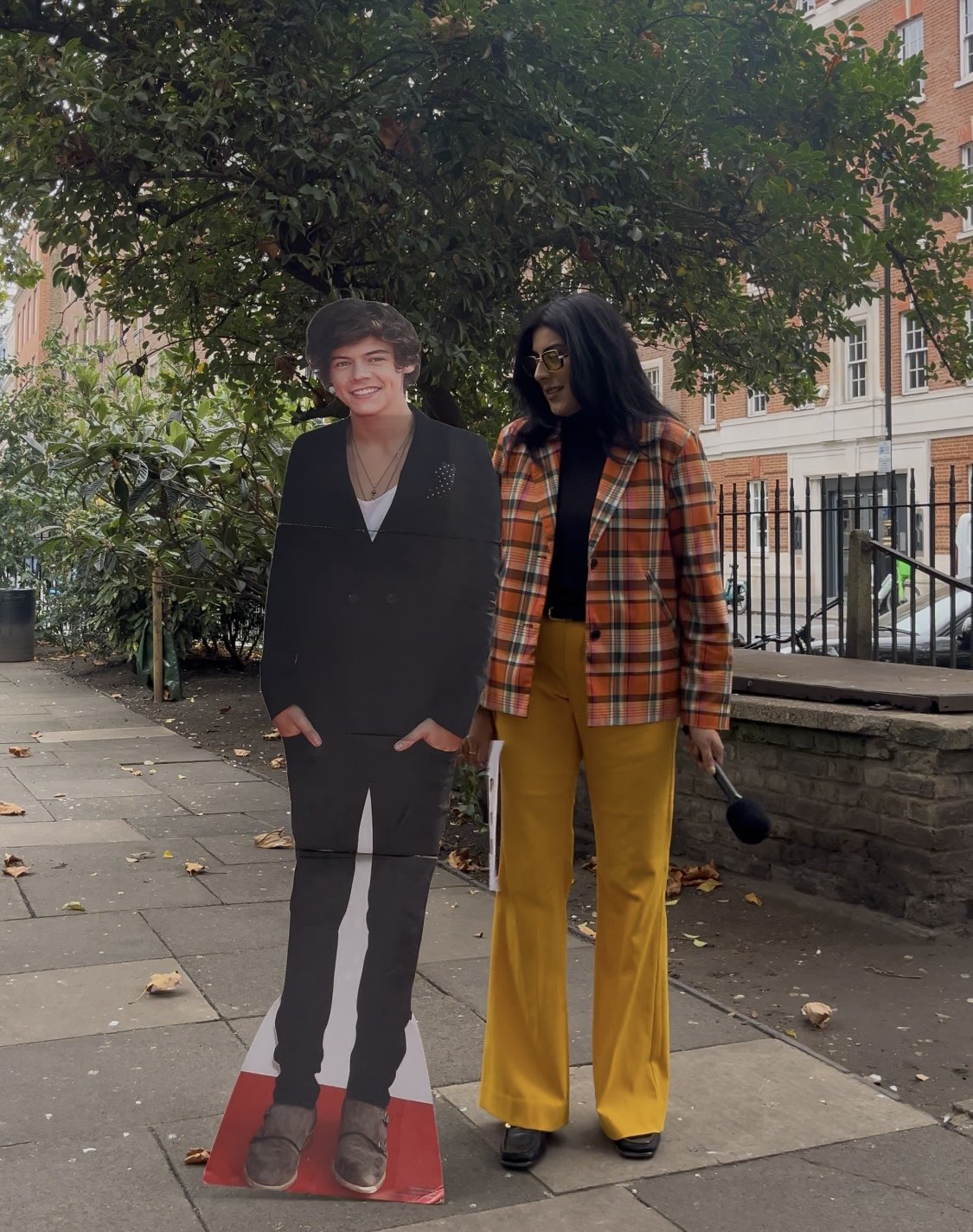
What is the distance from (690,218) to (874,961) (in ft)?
13.4

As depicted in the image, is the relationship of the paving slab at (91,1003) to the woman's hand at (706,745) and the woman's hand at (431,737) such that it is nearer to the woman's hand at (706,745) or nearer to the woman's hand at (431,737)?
the woman's hand at (431,737)

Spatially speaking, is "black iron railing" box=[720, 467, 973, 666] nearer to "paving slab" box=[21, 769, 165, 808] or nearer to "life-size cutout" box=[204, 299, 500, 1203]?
"life-size cutout" box=[204, 299, 500, 1203]

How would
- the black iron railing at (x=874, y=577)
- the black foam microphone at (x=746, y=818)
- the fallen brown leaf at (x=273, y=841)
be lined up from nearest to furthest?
the black foam microphone at (x=746, y=818) → the fallen brown leaf at (x=273, y=841) → the black iron railing at (x=874, y=577)

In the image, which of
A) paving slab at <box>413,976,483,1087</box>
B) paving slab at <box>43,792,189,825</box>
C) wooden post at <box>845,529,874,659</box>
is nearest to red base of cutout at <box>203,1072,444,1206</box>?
paving slab at <box>413,976,483,1087</box>

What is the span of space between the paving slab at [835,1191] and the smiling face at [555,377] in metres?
1.92

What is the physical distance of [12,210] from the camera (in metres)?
6.32

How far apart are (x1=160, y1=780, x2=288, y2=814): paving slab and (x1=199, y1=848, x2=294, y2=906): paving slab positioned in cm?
162

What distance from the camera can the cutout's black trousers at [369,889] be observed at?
10.1 ft

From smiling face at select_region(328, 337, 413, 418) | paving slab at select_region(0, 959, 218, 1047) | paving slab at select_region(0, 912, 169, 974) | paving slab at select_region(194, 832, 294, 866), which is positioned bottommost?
paving slab at select_region(0, 959, 218, 1047)

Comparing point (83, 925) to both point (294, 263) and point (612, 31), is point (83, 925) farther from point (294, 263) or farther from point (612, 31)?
point (612, 31)

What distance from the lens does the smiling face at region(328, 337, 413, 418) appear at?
10.3 feet

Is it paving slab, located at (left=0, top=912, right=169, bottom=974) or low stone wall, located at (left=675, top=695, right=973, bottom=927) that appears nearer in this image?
paving slab, located at (left=0, top=912, right=169, bottom=974)

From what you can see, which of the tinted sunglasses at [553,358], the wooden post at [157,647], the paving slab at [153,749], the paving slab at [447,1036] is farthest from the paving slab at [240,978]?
the wooden post at [157,647]

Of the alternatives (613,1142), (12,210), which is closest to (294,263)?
(12,210)
